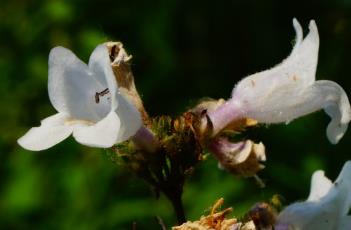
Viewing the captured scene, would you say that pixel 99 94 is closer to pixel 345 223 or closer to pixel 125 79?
pixel 125 79

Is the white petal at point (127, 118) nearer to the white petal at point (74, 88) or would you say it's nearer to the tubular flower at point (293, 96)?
the white petal at point (74, 88)

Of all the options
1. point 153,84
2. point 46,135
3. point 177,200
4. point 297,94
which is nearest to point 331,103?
point 297,94

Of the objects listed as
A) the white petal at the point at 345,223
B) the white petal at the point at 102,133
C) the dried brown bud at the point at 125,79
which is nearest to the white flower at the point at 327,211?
the white petal at the point at 345,223

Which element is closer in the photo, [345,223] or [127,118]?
[127,118]

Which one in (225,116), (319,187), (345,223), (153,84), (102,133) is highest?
(153,84)

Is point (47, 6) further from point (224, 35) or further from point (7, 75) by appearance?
point (224, 35)

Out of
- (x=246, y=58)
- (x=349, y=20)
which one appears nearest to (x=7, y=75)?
(x=246, y=58)

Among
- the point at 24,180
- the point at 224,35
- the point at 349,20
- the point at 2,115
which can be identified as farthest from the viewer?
the point at 224,35
